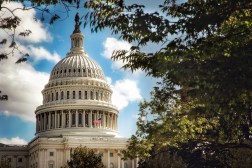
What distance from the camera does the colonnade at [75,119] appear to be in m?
153

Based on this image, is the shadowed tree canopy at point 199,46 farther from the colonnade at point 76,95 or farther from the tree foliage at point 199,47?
the colonnade at point 76,95

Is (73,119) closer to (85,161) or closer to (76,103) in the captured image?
(76,103)

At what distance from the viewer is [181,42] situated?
22516 mm

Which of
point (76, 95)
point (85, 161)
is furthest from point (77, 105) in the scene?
point (85, 161)

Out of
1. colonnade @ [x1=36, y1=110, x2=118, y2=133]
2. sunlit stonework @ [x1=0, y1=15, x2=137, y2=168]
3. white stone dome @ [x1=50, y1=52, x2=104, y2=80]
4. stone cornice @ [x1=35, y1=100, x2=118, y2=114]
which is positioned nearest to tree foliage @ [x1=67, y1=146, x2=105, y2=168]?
sunlit stonework @ [x1=0, y1=15, x2=137, y2=168]

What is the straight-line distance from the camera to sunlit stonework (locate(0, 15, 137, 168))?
140500mm

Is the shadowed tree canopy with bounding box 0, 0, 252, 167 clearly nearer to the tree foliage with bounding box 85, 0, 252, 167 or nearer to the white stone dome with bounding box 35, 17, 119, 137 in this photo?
the tree foliage with bounding box 85, 0, 252, 167

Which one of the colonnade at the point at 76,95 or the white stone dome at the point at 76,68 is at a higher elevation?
the white stone dome at the point at 76,68

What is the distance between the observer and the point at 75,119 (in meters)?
154

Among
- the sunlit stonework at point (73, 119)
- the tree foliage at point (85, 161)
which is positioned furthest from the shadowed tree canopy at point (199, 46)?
the sunlit stonework at point (73, 119)

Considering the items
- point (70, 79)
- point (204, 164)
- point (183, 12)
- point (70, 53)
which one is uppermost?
point (70, 53)

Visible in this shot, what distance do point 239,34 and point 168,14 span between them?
399 cm

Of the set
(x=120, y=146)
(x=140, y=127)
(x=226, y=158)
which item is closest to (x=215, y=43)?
(x=140, y=127)

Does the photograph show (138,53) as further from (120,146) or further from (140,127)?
(120,146)
